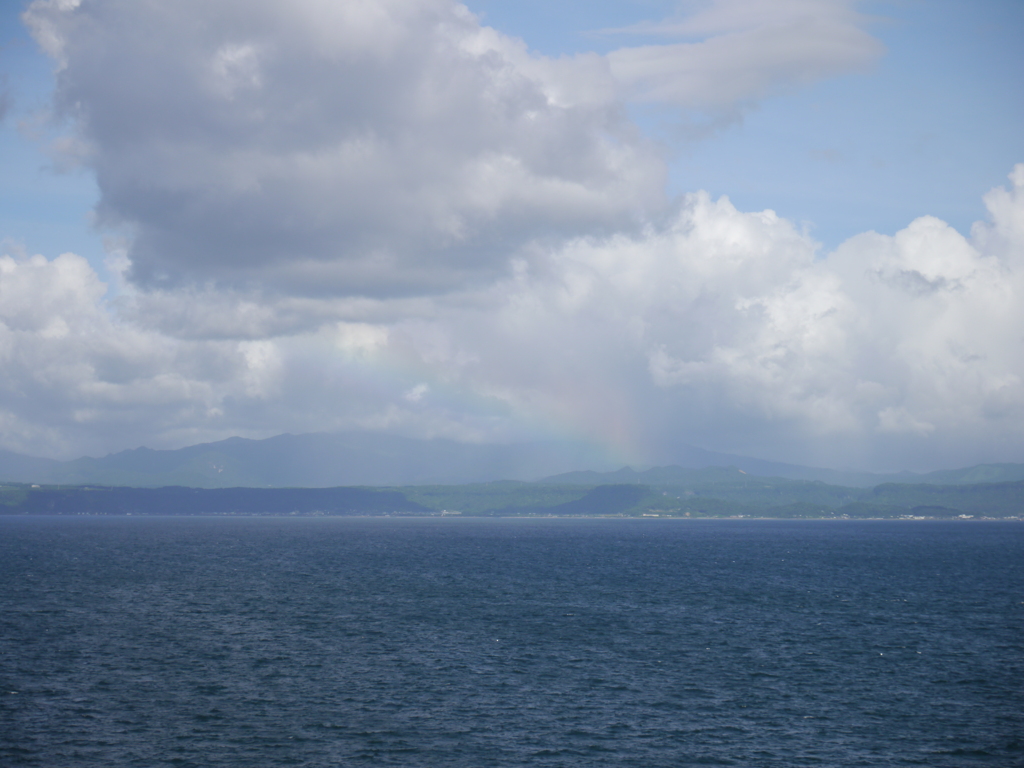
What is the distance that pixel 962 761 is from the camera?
49938 millimetres

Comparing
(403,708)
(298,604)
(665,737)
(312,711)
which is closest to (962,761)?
(665,737)

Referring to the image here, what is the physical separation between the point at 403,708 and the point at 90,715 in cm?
2260

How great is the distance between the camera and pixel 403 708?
2360 inches

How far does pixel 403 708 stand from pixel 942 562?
179 metres

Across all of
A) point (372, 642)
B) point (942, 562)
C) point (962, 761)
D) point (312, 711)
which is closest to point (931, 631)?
point (962, 761)

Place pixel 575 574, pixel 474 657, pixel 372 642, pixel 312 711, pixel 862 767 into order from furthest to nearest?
1. pixel 575 574
2. pixel 372 642
3. pixel 474 657
4. pixel 312 711
5. pixel 862 767

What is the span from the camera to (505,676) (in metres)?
69.6

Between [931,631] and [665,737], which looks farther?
[931,631]

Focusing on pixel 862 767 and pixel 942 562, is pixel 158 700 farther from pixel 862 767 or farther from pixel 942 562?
pixel 942 562

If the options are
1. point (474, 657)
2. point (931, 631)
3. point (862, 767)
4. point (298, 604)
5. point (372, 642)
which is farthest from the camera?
point (298, 604)

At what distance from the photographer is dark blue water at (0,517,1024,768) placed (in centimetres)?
5178

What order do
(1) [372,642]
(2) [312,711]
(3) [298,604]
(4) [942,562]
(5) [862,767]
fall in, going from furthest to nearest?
1. (4) [942,562]
2. (3) [298,604]
3. (1) [372,642]
4. (2) [312,711]
5. (5) [862,767]

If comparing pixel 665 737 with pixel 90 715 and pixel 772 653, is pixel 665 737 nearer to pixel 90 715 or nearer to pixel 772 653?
pixel 772 653

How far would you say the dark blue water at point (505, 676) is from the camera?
5178 centimetres
